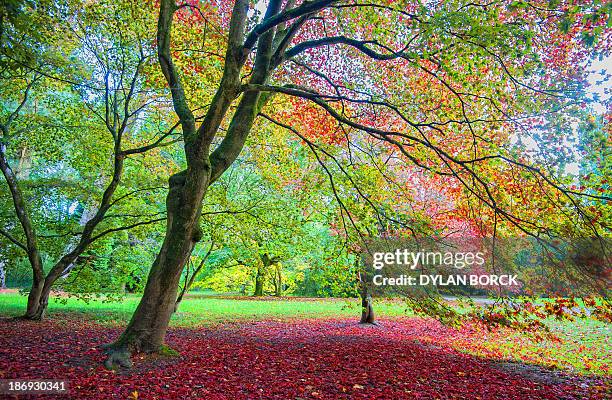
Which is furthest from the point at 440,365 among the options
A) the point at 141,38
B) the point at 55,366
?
the point at 141,38

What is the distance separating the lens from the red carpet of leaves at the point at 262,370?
446 centimetres

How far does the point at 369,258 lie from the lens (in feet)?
25.6

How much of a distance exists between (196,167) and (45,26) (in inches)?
183

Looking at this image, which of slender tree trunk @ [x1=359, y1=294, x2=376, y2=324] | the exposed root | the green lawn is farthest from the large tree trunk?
slender tree trunk @ [x1=359, y1=294, x2=376, y2=324]

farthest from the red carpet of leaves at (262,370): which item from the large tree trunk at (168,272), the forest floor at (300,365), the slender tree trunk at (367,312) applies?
the slender tree trunk at (367,312)

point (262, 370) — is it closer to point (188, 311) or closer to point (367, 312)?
point (367, 312)

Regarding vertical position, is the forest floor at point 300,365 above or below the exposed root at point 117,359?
below

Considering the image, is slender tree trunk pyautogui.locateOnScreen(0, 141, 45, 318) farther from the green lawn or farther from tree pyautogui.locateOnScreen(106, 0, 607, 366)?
tree pyautogui.locateOnScreen(106, 0, 607, 366)

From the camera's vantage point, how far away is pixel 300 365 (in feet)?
19.6

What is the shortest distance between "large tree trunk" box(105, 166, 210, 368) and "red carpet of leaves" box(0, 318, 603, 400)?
35cm

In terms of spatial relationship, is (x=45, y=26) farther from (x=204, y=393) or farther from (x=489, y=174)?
(x=489, y=174)

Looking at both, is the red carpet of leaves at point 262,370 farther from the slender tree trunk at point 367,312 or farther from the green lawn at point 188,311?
the slender tree trunk at point 367,312

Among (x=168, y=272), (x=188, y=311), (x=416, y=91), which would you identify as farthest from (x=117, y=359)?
(x=188, y=311)

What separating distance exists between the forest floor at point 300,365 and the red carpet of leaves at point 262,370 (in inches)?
0.6
